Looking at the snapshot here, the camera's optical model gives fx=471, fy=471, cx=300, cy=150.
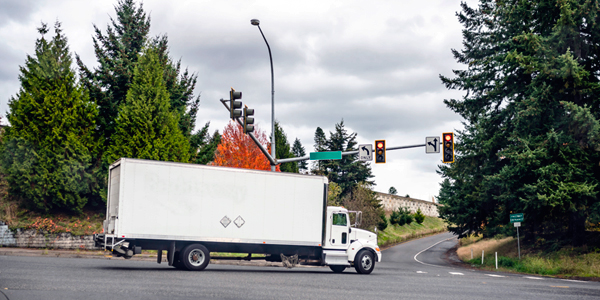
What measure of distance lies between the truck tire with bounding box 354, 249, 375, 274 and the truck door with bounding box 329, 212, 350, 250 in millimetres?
639

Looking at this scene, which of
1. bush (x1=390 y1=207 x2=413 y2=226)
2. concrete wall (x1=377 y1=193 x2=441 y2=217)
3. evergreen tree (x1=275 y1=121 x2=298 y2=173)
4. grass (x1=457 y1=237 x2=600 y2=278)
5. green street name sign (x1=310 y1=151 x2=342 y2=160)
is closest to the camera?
green street name sign (x1=310 y1=151 x2=342 y2=160)

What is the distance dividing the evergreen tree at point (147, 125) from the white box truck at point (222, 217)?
9.82 m

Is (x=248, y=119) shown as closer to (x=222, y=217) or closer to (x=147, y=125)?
(x=222, y=217)

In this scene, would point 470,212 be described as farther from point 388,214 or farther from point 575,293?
point 388,214

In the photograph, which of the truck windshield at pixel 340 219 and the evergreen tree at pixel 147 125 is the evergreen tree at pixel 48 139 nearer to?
the evergreen tree at pixel 147 125

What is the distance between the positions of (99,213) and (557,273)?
24.7m

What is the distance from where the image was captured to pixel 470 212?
107ft

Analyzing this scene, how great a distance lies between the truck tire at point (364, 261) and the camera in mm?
17712

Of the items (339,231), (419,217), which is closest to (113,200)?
(339,231)

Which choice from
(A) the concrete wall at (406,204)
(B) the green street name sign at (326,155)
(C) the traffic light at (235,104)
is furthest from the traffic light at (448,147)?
(A) the concrete wall at (406,204)

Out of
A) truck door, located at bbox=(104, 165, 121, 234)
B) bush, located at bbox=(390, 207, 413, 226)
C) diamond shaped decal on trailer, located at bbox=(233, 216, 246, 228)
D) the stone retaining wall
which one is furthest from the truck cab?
bush, located at bbox=(390, 207, 413, 226)

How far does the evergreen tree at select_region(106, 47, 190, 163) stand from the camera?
82.7 ft

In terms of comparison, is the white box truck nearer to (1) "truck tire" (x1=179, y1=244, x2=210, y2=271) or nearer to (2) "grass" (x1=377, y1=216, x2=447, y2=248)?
(1) "truck tire" (x1=179, y1=244, x2=210, y2=271)

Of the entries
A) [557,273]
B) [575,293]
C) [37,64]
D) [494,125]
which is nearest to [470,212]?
[494,125]
